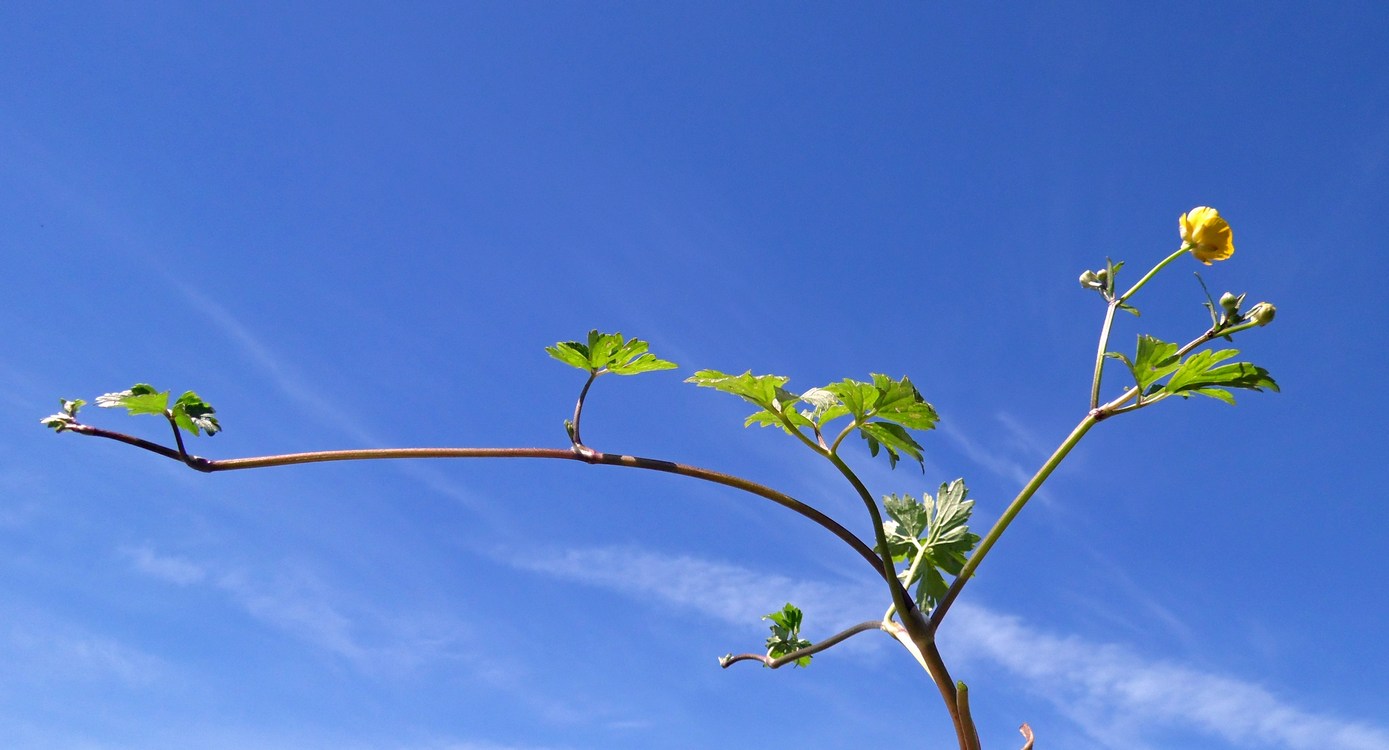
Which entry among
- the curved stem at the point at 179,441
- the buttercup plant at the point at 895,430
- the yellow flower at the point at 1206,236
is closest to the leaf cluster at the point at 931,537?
the buttercup plant at the point at 895,430

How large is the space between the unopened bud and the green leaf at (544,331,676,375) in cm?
123

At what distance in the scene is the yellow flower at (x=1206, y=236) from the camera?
2.04 meters

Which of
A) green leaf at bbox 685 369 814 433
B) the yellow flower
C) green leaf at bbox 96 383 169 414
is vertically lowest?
green leaf at bbox 96 383 169 414

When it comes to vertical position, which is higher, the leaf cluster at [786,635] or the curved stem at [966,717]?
the leaf cluster at [786,635]

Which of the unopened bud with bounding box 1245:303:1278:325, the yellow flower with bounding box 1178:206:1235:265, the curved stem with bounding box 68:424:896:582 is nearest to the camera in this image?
the curved stem with bounding box 68:424:896:582

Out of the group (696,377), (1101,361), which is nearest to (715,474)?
(696,377)

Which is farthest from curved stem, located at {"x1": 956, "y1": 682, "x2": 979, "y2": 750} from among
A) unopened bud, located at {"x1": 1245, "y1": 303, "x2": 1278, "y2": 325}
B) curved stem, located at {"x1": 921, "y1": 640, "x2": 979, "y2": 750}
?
unopened bud, located at {"x1": 1245, "y1": 303, "x2": 1278, "y2": 325}

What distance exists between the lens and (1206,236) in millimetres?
2053

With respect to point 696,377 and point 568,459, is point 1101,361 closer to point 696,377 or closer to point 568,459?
point 696,377

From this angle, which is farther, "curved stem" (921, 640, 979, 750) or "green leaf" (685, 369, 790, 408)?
"green leaf" (685, 369, 790, 408)

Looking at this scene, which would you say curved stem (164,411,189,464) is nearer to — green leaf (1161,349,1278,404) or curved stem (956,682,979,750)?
Answer: curved stem (956,682,979,750)

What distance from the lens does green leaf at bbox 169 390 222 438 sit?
182 centimetres

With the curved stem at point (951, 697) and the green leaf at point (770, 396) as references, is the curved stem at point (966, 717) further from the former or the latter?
the green leaf at point (770, 396)

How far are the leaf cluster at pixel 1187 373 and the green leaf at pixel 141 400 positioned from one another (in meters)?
1.83
